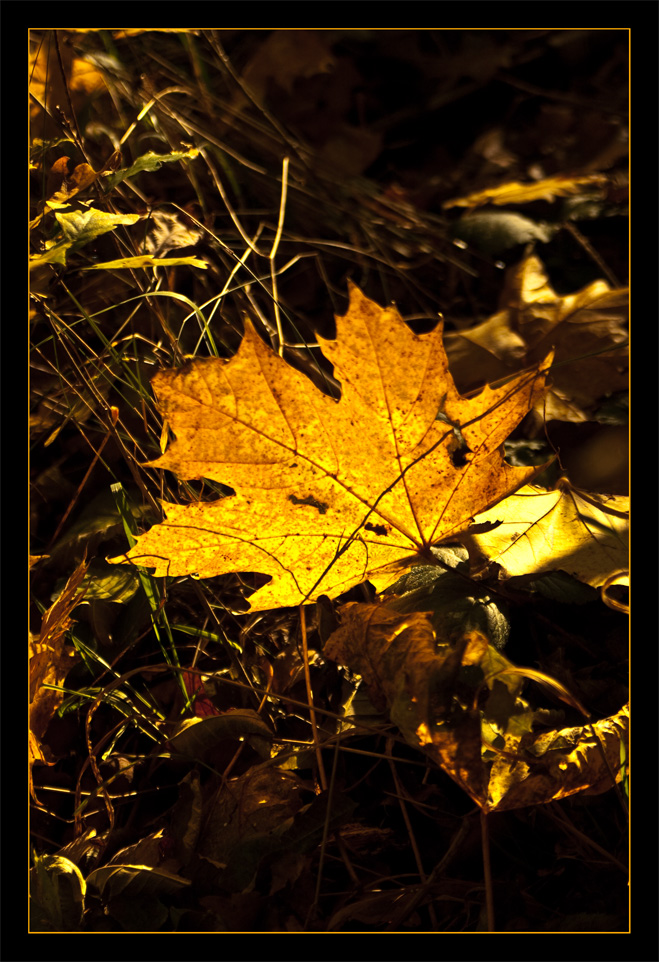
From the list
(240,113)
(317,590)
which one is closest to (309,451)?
(317,590)

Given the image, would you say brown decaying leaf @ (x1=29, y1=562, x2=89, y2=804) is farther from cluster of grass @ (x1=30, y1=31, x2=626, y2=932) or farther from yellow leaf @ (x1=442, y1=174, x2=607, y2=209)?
yellow leaf @ (x1=442, y1=174, x2=607, y2=209)

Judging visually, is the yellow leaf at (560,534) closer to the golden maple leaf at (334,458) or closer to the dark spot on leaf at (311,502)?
the golden maple leaf at (334,458)

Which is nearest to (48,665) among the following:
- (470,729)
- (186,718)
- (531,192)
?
(186,718)

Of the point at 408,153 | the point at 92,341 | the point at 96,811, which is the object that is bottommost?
the point at 96,811

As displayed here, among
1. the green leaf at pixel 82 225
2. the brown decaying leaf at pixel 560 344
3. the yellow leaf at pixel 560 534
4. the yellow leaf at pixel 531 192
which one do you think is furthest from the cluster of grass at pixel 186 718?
the yellow leaf at pixel 531 192

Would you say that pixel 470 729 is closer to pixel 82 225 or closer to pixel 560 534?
pixel 560 534
